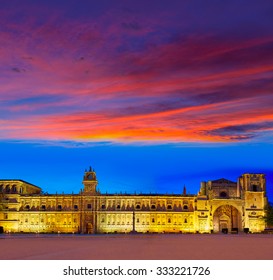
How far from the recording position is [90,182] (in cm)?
13562

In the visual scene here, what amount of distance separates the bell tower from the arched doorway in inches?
1294

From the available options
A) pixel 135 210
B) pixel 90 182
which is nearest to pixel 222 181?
pixel 135 210

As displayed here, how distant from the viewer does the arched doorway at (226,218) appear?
135 meters

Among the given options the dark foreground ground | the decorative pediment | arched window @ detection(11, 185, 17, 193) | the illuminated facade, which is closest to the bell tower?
the illuminated facade

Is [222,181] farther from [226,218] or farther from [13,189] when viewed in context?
[13,189]

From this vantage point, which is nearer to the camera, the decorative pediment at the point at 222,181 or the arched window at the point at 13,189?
the arched window at the point at 13,189

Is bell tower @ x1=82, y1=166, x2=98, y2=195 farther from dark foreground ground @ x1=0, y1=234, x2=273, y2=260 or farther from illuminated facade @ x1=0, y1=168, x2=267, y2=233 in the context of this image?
dark foreground ground @ x1=0, y1=234, x2=273, y2=260

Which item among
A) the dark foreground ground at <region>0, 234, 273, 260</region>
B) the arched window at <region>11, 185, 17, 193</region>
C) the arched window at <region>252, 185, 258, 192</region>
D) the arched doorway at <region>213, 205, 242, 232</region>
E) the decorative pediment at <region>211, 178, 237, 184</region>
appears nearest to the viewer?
the dark foreground ground at <region>0, 234, 273, 260</region>

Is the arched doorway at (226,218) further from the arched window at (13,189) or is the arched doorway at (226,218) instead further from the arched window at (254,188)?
the arched window at (13,189)

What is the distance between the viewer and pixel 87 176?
136 meters

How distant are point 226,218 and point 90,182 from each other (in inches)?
1481

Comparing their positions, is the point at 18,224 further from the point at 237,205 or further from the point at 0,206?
the point at 237,205

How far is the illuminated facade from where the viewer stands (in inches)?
5202

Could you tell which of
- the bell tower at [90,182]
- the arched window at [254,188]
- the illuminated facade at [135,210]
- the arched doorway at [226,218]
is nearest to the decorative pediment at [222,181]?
the illuminated facade at [135,210]
